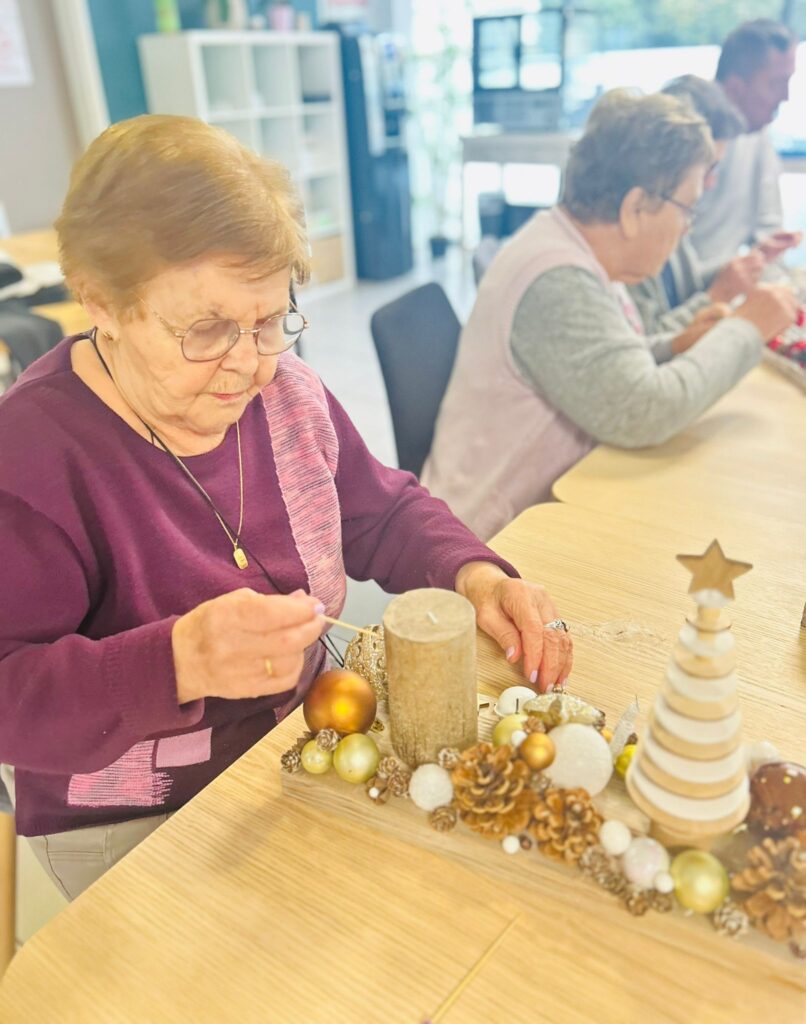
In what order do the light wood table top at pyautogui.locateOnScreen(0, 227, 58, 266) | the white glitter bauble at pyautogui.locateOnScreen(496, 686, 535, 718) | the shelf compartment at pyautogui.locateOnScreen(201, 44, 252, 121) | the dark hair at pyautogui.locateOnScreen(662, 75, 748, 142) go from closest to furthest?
the white glitter bauble at pyautogui.locateOnScreen(496, 686, 535, 718)
the dark hair at pyautogui.locateOnScreen(662, 75, 748, 142)
the light wood table top at pyautogui.locateOnScreen(0, 227, 58, 266)
the shelf compartment at pyautogui.locateOnScreen(201, 44, 252, 121)

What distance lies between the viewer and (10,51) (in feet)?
13.0

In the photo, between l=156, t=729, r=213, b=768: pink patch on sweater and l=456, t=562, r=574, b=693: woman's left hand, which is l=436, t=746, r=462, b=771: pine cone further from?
l=156, t=729, r=213, b=768: pink patch on sweater

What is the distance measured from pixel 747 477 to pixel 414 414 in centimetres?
66

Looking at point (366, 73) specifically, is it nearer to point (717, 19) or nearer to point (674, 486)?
point (717, 19)

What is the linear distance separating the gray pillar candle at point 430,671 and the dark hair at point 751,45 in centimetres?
260

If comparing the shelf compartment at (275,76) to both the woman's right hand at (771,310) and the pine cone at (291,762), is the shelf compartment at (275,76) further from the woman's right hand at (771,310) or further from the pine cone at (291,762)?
the pine cone at (291,762)

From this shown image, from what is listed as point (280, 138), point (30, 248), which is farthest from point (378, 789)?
point (280, 138)

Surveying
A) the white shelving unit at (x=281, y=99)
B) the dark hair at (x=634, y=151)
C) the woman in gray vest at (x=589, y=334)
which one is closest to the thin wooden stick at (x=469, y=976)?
the woman in gray vest at (x=589, y=334)

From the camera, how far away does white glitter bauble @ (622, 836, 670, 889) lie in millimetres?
599

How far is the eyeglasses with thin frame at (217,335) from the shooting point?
776 mm

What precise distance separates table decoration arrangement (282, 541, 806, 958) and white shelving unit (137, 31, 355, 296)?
151 inches

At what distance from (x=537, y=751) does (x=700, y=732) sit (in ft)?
0.48

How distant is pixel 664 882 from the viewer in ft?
1.95

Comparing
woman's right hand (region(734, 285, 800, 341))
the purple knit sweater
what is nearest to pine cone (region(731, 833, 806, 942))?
the purple knit sweater
